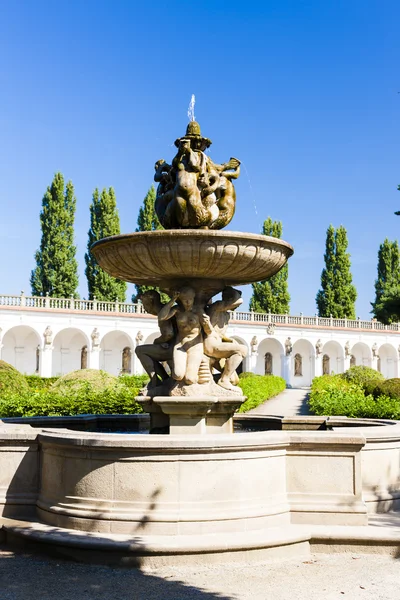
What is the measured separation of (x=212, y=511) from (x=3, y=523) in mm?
2130

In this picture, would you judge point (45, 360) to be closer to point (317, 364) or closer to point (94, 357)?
point (94, 357)

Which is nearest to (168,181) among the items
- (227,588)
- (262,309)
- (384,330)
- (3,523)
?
(3,523)

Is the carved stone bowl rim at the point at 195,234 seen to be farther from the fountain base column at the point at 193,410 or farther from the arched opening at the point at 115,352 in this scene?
the arched opening at the point at 115,352

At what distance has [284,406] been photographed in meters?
30.6

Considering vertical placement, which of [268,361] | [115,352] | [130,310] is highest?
[130,310]

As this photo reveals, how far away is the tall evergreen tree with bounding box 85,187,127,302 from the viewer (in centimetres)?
4719

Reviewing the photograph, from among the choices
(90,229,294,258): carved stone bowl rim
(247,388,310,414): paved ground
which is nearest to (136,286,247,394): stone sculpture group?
(90,229,294,258): carved stone bowl rim

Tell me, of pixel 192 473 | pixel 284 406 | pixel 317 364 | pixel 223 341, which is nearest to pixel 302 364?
pixel 317 364

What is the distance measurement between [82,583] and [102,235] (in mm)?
44665

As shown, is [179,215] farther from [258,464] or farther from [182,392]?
[258,464]

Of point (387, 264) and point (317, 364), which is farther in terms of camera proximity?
point (387, 264)

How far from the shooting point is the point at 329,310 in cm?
5672

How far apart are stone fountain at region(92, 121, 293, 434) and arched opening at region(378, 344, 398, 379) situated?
52527mm

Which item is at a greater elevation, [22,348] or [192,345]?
[22,348]
